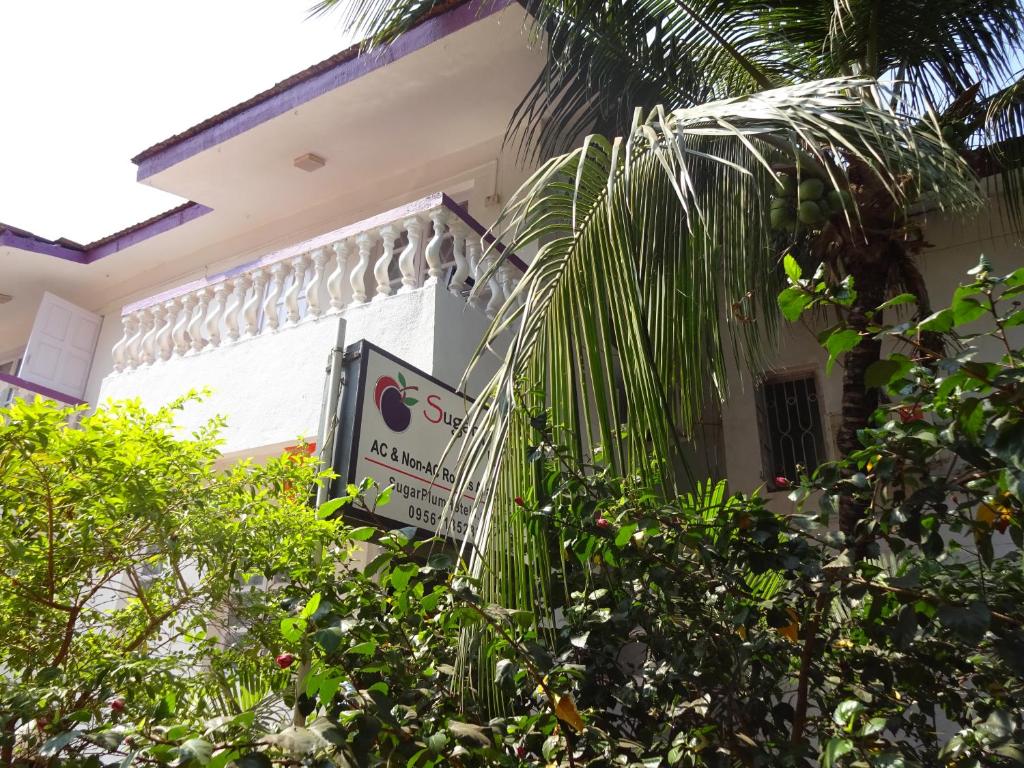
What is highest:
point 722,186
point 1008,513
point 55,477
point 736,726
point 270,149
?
point 270,149

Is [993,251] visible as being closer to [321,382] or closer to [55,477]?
[321,382]

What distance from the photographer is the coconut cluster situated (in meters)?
3.39

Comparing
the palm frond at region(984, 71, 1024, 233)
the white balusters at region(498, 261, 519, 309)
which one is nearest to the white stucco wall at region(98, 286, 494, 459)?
the white balusters at region(498, 261, 519, 309)

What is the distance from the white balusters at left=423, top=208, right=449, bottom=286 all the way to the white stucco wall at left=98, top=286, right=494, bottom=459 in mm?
116

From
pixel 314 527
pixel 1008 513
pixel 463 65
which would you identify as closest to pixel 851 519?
pixel 1008 513

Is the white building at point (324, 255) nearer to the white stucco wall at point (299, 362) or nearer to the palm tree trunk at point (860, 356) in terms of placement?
the white stucco wall at point (299, 362)

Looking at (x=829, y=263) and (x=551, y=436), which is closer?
(x=551, y=436)

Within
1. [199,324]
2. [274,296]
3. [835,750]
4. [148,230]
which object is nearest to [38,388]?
[148,230]

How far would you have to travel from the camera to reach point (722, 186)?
10.5 feet

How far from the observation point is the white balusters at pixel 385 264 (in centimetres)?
594

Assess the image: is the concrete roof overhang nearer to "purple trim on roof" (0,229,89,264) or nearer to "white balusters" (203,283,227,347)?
"purple trim on roof" (0,229,89,264)

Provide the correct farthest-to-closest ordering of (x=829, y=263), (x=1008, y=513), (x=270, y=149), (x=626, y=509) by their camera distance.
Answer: (x=270, y=149)
(x=829, y=263)
(x=626, y=509)
(x=1008, y=513)

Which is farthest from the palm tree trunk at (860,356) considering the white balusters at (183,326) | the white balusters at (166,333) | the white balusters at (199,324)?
the white balusters at (166,333)

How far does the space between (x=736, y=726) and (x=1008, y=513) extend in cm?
85
